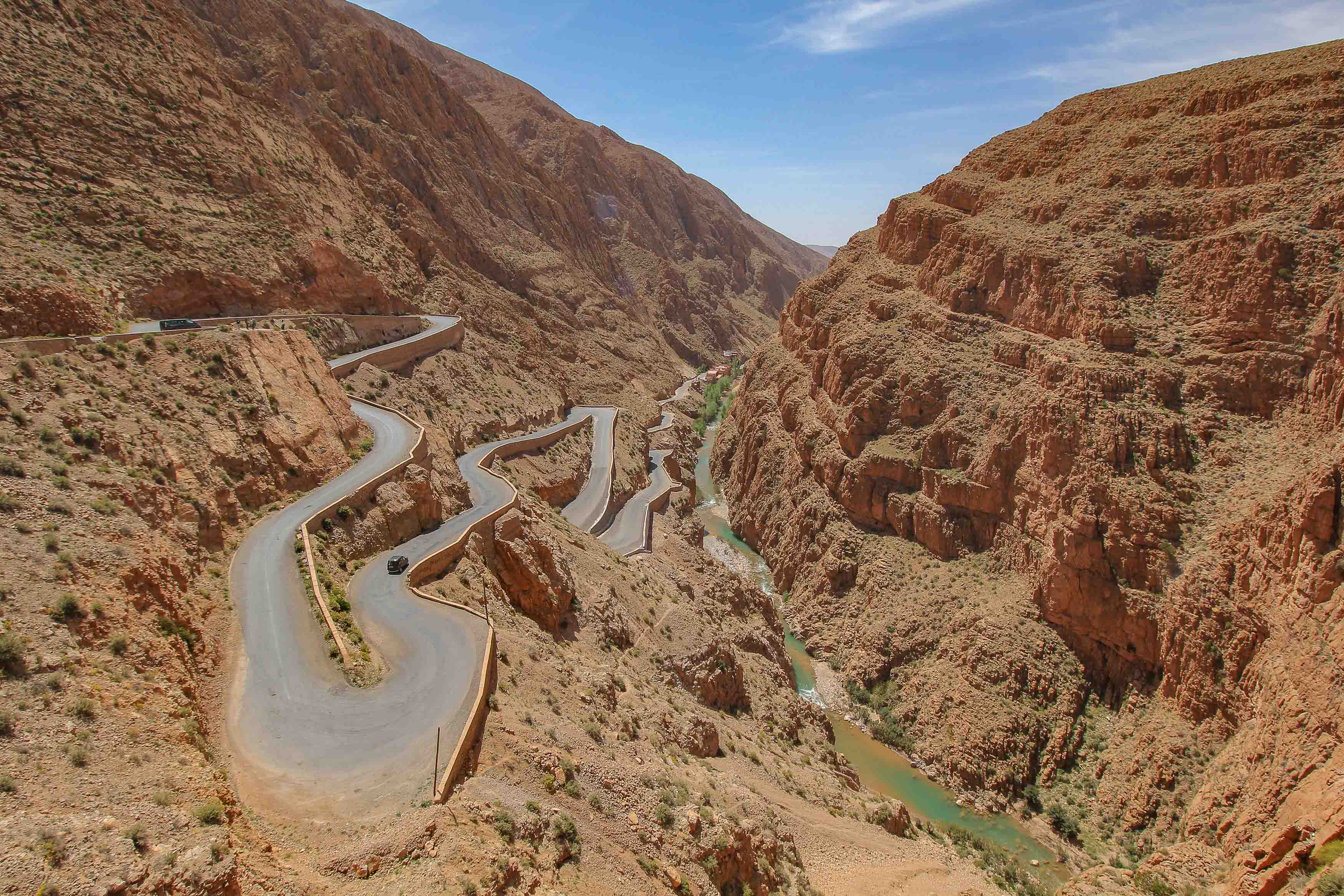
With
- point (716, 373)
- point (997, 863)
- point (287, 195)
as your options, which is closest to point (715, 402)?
point (716, 373)

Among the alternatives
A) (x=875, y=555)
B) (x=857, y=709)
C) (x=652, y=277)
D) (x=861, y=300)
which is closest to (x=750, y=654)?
(x=857, y=709)

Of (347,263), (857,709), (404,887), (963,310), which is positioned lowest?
(857,709)

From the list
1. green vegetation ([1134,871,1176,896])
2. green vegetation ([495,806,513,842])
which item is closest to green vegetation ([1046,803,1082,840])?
green vegetation ([1134,871,1176,896])

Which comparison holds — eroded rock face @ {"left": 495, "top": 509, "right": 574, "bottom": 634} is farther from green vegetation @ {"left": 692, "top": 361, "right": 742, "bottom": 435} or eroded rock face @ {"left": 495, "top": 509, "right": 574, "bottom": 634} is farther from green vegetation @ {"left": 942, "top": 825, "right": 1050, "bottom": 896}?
green vegetation @ {"left": 692, "top": 361, "right": 742, "bottom": 435}

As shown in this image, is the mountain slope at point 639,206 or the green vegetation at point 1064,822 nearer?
the green vegetation at point 1064,822

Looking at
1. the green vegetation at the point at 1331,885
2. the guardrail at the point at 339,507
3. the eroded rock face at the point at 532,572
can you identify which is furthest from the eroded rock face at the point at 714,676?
the green vegetation at the point at 1331,885

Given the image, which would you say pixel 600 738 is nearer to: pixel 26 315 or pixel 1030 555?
pixel 26 315

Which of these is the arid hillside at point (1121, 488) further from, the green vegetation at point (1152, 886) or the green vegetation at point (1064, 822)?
the green vegetation at point (1152, 886)
